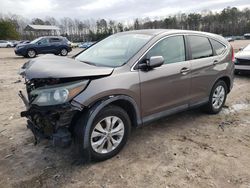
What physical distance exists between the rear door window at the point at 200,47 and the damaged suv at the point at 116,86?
2 cm

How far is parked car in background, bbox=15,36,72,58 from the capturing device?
65.6 feet

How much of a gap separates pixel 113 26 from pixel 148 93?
73.2m

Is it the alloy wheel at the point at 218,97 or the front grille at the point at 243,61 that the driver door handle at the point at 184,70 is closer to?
the alloy wheel at the point at 218,97

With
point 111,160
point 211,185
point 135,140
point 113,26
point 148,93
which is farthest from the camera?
point 113,26

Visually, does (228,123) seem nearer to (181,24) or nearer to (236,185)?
(236,185)

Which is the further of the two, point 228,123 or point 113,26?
point 113,26

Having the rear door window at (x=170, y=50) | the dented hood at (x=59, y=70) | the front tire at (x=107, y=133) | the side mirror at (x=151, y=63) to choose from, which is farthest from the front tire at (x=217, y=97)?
the dented hood at (x=59, y=70)

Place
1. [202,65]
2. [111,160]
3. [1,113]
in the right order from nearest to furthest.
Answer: [111,160], [202,65], [1,113]

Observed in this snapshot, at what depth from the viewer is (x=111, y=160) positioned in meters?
3.70

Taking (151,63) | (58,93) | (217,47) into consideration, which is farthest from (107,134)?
(217,47)

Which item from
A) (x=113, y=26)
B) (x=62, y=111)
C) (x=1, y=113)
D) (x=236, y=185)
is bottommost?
(x=236, y=185)

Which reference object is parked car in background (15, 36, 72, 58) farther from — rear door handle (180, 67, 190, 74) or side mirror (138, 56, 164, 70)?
side mirror (138, 56, 164, 70)

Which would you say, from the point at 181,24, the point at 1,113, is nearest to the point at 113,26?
the point at 181,24

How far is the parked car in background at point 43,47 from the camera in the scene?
2000 centimetres
